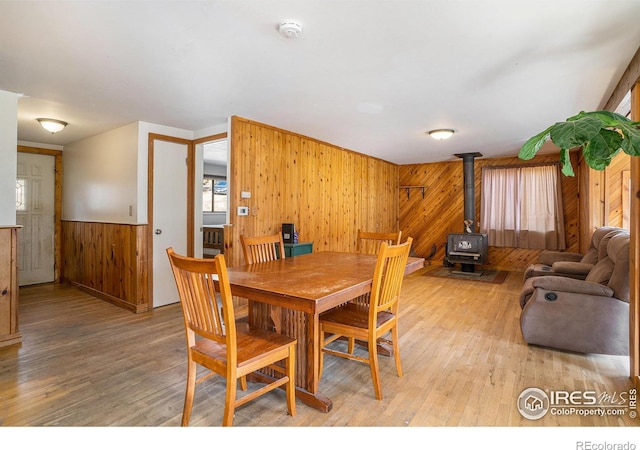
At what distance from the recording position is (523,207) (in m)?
6.29

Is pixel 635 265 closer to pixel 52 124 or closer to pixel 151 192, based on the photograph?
pixel 151 192

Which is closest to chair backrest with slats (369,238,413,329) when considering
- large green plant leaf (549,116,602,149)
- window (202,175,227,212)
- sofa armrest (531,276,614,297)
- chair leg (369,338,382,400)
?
chair leg (369,338,382,400)

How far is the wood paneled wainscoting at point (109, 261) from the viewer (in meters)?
3.89

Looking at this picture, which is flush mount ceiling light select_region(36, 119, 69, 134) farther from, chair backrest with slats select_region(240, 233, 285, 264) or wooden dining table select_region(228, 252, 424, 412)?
wooden dining table select_region(228, 252, 424, 412)

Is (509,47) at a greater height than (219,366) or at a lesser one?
greater

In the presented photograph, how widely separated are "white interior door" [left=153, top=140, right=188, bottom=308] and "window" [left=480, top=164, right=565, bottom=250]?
217 inches

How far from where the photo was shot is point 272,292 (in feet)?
5.60

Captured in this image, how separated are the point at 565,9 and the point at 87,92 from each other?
11.7 ft

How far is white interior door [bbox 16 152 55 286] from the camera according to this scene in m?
5.05

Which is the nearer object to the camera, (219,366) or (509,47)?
(219,366)

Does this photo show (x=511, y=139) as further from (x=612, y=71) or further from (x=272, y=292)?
(x=272, y=292)

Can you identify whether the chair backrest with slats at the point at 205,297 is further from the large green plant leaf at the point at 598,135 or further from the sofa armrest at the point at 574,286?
the sofa armrest at the point at 574,286

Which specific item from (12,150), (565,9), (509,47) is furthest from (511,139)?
(12,150)

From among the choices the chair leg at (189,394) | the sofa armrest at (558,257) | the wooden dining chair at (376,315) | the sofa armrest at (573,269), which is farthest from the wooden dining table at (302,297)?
the sofa armrest at (558,257)
